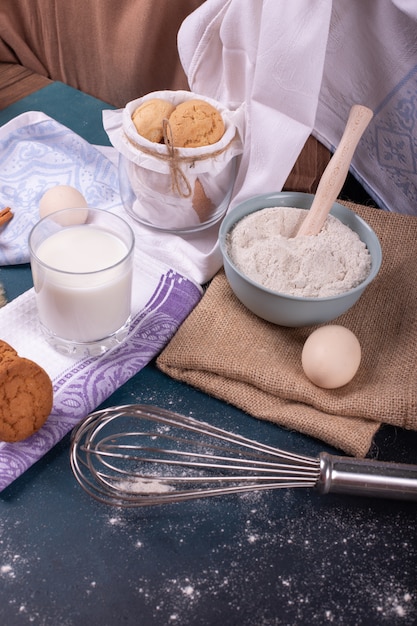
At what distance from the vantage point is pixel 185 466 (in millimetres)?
664

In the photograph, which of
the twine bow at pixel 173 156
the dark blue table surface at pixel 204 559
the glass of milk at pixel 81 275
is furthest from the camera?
the twine bow at pixel 173 156

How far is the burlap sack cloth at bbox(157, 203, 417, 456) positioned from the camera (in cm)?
69

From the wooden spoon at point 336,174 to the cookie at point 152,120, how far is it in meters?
0.21

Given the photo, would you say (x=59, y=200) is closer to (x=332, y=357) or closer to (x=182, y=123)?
(x=182, y=123)

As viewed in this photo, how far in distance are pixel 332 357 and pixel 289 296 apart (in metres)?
0.08

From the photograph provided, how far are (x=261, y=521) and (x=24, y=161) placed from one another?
0.64 meters

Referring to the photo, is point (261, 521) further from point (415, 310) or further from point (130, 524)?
point (415, 310)

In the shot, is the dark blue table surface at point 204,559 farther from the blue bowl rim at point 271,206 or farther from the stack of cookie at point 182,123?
the stack of cookie at point 182,123

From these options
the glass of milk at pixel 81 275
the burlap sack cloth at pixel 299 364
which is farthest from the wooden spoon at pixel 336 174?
the glass of milk at pixel 81 275

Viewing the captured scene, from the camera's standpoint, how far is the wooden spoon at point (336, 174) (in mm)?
775

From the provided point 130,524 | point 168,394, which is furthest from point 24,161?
point 130,524

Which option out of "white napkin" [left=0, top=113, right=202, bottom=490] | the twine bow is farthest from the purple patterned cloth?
the twine bow

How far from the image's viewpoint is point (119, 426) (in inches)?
27.3

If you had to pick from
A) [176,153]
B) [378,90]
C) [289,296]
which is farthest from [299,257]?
[378,90]
